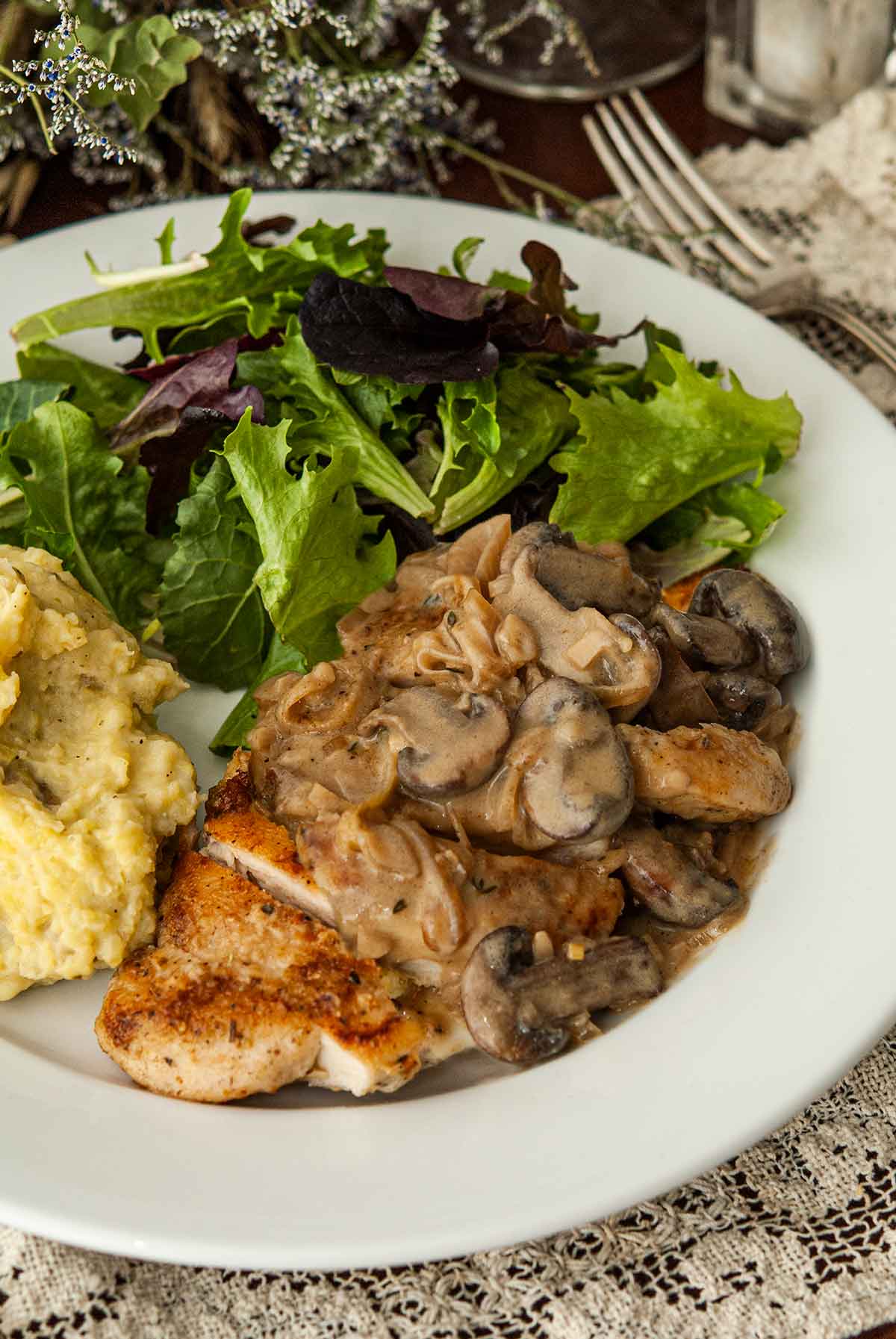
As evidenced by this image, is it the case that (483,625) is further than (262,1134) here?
Yes

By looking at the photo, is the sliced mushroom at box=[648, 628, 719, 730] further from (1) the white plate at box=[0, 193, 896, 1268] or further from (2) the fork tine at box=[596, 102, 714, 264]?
(2) the fork tine at box=[596, 102, 714, 264]

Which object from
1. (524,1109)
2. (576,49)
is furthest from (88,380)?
(576,49)

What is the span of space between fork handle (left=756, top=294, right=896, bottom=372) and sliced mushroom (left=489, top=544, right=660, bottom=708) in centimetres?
195

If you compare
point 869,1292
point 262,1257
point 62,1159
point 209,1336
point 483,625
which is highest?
point 483,625

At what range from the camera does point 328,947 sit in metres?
3.31

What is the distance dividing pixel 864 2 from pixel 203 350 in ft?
11.3

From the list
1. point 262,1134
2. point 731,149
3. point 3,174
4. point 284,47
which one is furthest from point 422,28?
point 262,1134

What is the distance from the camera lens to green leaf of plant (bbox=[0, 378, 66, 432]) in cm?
450

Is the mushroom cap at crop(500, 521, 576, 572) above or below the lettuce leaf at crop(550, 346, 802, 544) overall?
below

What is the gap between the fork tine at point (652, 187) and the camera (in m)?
5.47

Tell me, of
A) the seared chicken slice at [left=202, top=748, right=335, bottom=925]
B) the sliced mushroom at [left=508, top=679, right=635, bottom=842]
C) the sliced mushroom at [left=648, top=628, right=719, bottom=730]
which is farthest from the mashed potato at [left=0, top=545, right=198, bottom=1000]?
the sliced mushroom at [left=648, top=628, right=719, bottom=730]

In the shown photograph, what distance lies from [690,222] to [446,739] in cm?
306

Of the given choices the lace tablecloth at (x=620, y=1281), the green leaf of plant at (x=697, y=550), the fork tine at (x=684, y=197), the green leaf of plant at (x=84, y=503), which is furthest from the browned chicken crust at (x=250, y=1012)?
the fork tine at (x=684, y=197)

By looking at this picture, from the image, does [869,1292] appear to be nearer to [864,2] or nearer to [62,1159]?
[62,1159]
